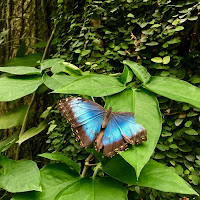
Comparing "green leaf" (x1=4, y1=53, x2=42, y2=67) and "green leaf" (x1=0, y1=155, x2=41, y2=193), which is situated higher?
"green leaf" (x1=4, y1=53, x2=42, y2=67)

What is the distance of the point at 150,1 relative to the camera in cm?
124

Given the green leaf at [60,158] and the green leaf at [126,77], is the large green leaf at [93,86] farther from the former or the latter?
the green leaf at [60,158]

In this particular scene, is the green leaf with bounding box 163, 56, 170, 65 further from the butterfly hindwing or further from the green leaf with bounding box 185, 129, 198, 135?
the butterfly hindwing

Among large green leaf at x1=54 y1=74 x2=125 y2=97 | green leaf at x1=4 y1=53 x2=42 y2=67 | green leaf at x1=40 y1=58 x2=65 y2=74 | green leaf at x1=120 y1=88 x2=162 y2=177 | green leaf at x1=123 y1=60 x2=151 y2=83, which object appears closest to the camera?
green leaf at x1=120 y1=88 x2=162 y2=177

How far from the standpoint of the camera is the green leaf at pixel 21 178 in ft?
2.18

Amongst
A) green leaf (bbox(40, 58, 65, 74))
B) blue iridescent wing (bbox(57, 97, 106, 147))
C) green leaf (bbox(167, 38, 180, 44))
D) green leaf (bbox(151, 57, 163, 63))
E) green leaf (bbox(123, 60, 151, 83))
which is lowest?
blue iridescent wing (bbox(57, 97, 106, 147))

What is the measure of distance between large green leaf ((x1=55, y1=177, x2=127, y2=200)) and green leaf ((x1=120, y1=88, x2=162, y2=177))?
21 centimetres

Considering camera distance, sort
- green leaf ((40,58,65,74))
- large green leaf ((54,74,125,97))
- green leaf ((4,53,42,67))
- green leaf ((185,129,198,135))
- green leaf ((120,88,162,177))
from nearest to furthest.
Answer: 1. green leaf ((120,88,162,177))
2. large green leaf ((54,74,125,97))
3. green leaf ((40,58,65,74))
4. green leaf ((185,129,198,135))
5. green leaf ((4,53,42,67))

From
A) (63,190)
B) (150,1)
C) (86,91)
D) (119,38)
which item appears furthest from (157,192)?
(150,1)

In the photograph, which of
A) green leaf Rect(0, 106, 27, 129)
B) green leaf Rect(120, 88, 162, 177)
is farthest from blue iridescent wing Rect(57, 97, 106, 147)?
green leaf Rect(0, 106, 27, 129)

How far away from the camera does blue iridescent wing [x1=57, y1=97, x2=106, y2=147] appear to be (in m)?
0.67

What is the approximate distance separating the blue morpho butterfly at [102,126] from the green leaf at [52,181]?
186mm

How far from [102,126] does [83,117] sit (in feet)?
0.26

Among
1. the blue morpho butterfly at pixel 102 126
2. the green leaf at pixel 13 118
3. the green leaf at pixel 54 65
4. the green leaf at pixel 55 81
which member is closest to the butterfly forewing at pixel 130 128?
the blue morpho butterfly at pixel 102 126
